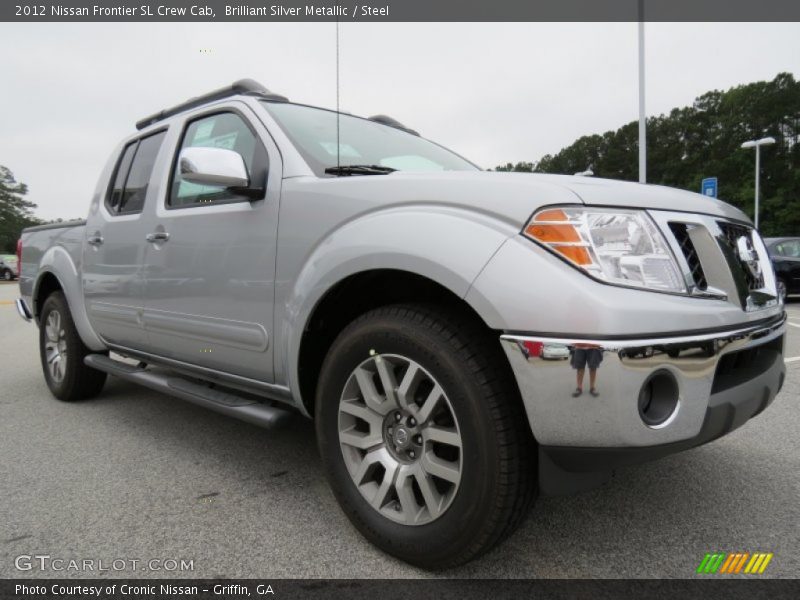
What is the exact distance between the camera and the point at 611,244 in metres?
1.55

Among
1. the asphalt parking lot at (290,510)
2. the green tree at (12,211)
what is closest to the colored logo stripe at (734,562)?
the asphalt parking lot at (290,510)

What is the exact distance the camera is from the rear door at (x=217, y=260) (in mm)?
2273

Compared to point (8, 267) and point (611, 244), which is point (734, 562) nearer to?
point (611, 244)

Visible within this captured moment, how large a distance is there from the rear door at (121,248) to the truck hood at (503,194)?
1.59m

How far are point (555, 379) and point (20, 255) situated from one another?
4.84 m

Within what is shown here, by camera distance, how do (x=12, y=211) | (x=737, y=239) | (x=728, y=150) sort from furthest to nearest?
(x=12, y=211), (x=728, y=150), (x=737, y=239)

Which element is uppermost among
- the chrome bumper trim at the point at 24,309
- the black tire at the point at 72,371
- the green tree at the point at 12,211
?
the green tree at the point at 12,211

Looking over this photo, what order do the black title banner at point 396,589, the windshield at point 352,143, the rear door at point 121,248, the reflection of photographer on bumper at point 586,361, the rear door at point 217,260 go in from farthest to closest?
the rear door at point 121,248, the windshield at point 352,143, the rear door at point 217,260, the black title banner at point 396,589, the reflection of photographer on bumper at point 586,361

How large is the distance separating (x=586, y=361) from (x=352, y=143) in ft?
5.57

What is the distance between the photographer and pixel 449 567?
1688mm

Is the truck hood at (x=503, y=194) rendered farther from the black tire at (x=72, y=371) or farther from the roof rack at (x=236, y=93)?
the black tire at (x=72, y=371)

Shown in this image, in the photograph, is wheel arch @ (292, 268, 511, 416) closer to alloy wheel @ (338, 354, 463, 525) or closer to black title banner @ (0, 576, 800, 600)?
alloy wheel @ (338, 354, 463, 525)

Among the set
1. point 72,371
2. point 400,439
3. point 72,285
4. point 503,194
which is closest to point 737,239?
point 503,194

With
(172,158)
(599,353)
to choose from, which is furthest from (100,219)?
(599,353)
